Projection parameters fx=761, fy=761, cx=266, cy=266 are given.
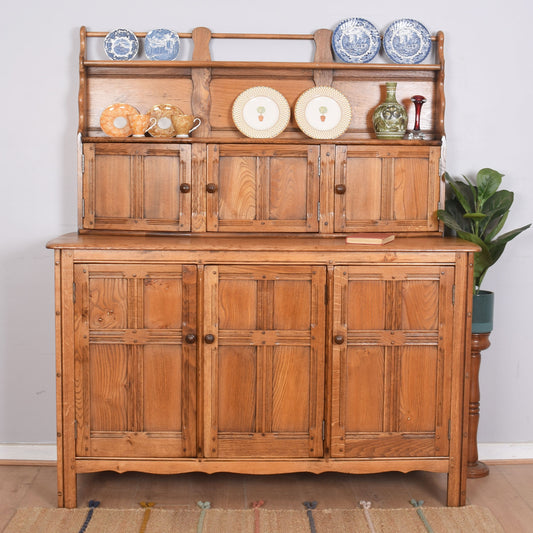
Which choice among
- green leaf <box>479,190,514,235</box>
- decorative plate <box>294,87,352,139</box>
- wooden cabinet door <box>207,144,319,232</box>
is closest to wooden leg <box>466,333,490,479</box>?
green leaf <box>479,190,514,235</box>

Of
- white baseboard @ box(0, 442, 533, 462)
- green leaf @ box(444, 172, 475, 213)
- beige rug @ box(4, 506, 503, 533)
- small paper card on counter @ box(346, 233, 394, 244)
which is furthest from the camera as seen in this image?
white baseboard @ box(0, 442, 533, 462)

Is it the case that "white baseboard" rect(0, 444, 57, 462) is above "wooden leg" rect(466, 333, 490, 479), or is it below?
below

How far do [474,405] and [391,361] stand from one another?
24.2 inches

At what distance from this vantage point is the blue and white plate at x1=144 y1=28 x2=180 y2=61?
3371 millimetres

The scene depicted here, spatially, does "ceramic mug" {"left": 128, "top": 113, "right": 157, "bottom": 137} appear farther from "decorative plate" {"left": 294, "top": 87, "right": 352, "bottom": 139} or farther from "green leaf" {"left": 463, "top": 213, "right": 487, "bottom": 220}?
"green leaf" {"left": 463, "top": 213, "right": 487, "bottom": 220}

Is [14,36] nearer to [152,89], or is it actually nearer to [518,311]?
[152,89]

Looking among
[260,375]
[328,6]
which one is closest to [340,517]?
[260,375]

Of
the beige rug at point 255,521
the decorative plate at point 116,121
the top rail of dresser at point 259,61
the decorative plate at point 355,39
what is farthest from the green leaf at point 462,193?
the decorative plate at point 116,121

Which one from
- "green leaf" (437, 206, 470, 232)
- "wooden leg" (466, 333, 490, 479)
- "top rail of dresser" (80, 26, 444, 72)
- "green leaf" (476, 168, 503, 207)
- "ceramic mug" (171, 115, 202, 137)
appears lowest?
"wooden leg" (466, 333, 490, 479)

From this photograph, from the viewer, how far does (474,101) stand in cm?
349

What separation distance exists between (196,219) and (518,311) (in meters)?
1.58

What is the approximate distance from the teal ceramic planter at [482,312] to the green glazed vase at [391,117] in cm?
80

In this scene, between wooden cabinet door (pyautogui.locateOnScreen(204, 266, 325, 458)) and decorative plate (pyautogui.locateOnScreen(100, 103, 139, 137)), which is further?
decorative plate (pyautogui.locateOnScreen(100, 103, 139, 137))

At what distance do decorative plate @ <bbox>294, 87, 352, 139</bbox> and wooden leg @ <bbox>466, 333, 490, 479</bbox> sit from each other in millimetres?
1100
